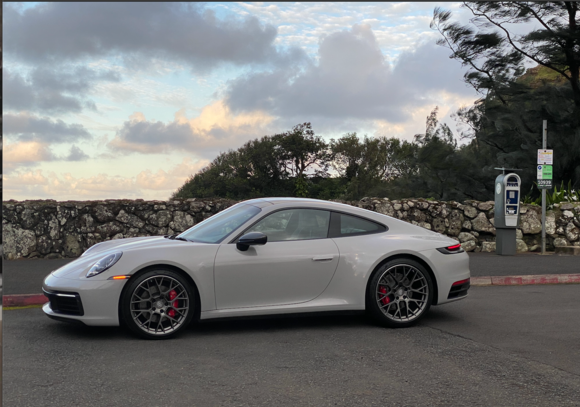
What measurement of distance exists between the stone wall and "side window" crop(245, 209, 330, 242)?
7822 millimetres

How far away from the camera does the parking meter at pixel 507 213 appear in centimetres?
1384

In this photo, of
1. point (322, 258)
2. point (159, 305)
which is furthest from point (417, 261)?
point (159, 305)

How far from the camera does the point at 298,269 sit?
581 cm

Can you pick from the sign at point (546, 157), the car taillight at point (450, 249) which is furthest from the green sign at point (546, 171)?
the car taillight at point (450, 249)

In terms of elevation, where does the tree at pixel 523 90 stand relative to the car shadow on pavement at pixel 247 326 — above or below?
above

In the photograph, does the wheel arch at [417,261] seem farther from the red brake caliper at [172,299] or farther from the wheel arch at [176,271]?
the red brake caliper at [172,299]

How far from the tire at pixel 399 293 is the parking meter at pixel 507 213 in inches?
334

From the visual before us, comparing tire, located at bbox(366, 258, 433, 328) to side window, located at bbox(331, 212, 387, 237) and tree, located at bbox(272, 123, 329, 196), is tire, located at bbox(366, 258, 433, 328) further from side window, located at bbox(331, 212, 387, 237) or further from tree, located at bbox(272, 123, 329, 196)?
tree, located at bbox(272, 123, 329, 196)

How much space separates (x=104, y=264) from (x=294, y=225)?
1.94 metres

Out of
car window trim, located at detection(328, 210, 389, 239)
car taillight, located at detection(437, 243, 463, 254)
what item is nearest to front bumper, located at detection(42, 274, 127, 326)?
car window trim, located at detection(328, 210, 389, 239)

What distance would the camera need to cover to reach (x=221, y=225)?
20.6 feet

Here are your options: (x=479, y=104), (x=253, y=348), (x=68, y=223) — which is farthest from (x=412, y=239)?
(x=479, y=104)

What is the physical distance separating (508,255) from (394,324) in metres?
8.95

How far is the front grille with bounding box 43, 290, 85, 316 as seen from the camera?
5.44m
